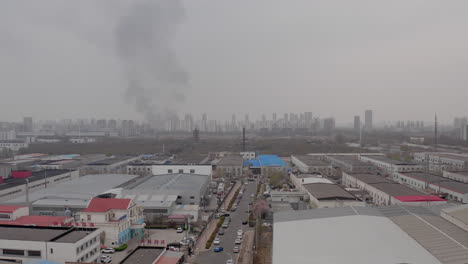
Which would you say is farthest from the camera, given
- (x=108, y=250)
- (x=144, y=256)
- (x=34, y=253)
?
(x=108, y=250)

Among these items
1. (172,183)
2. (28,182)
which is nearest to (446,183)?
(172,183)

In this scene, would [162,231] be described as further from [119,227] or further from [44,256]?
[44,256]

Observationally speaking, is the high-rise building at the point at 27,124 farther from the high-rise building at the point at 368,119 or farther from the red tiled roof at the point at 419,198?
the high-rise building at the point at 368,119

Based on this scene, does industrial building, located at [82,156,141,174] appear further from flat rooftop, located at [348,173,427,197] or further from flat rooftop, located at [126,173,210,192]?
flat rooftop, located at [348,173,427,197]

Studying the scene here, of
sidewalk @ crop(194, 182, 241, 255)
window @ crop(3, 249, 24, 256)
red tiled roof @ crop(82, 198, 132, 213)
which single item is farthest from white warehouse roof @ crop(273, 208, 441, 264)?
window @ crop(3, 249, 24, 256)

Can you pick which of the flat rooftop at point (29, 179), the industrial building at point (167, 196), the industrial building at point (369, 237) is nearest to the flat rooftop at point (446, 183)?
the industrial building at point (369, 237)

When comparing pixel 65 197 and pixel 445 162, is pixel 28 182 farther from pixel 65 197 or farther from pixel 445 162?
pixel 445 162
